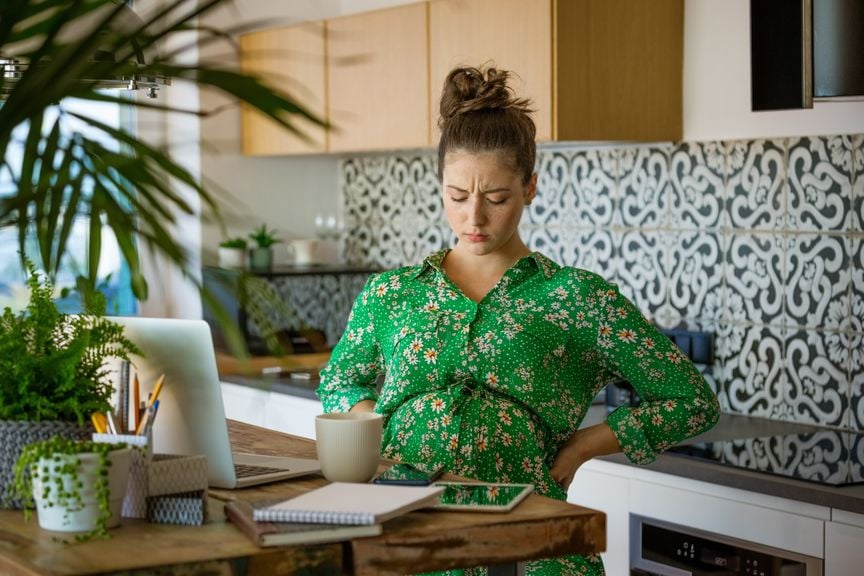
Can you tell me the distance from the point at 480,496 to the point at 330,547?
29 centimetres

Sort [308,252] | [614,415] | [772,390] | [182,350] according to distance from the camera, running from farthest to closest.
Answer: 1. [308,252]
2. [772,390]
3. [614,415]
4. [182,350]

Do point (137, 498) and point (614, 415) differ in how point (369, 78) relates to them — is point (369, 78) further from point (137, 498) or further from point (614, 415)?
point (137, 498)

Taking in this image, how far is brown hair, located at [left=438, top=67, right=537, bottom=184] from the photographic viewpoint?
2.25m

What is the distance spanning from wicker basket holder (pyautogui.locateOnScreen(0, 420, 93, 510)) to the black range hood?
1.59 metres

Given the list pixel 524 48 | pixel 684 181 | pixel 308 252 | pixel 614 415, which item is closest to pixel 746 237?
pixel 684 181

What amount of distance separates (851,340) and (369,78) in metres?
1.82

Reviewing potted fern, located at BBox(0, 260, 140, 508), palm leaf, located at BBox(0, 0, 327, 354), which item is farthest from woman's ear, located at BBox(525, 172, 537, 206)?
palm leaf, located at BBox(0, 0, 327, 354)

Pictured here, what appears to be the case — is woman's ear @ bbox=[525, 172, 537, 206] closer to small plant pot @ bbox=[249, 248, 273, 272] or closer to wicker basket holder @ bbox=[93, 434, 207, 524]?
wicker basket holder @ bbox=[93, 434, 207, 524]

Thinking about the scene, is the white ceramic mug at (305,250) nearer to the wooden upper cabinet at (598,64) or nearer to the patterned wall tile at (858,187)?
the wooden upper cabinet at (598,64)

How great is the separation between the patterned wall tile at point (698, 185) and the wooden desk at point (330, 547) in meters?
1.97

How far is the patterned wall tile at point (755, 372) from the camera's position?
3406 mm

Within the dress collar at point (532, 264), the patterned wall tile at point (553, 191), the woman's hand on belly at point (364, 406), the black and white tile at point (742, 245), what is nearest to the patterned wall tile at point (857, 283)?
the black and white tile at point (742, 245)

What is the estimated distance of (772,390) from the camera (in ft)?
Answer: 11.2

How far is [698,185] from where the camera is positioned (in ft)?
11.8
